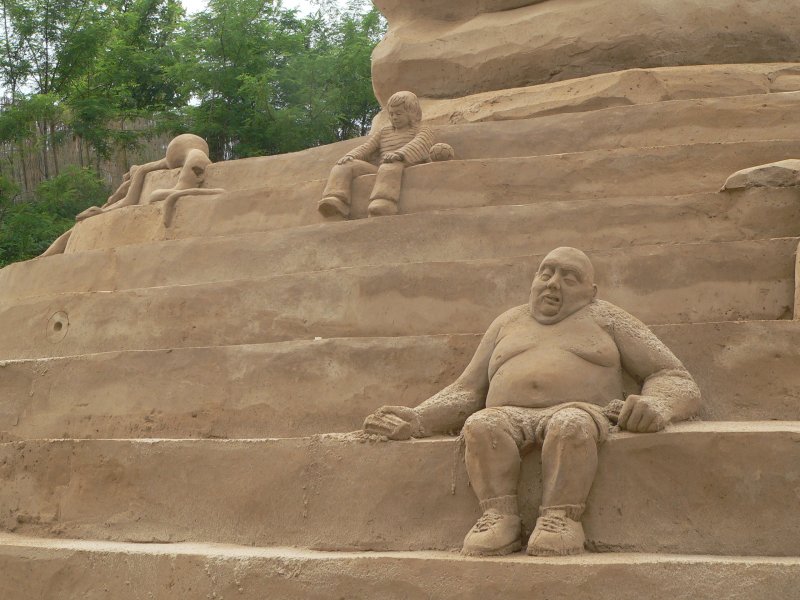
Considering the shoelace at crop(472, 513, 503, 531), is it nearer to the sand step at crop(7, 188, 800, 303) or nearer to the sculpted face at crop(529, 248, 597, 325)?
the sculpted face at crop(529, 248, 597, 325)

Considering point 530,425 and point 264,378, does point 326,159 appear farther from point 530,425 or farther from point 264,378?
point 530,425

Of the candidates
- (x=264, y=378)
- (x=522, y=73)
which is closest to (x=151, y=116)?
(x=522, y=73)

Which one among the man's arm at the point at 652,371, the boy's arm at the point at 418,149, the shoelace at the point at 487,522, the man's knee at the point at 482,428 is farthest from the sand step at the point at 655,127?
the shoelace at the point at 487,522

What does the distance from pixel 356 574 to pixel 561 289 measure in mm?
1503

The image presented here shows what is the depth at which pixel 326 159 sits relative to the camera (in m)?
8.62

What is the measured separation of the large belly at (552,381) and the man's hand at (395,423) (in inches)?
13.0

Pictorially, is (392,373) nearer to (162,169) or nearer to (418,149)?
(418,149)

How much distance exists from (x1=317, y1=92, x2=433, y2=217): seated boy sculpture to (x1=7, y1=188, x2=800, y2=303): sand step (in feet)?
0.98

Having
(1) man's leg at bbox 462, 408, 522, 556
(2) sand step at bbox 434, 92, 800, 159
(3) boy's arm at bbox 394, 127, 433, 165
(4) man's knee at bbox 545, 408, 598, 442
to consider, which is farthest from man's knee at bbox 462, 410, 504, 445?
(2) sand step at bbox 434, 92, 800, 159

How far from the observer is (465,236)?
6840 millimetres

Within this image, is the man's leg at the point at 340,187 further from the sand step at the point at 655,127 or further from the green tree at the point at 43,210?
the green tree at the point at 43,210

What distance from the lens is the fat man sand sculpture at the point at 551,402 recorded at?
4.68 meters

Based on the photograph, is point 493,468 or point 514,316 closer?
point 493,468

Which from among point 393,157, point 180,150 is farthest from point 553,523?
point 180,150
